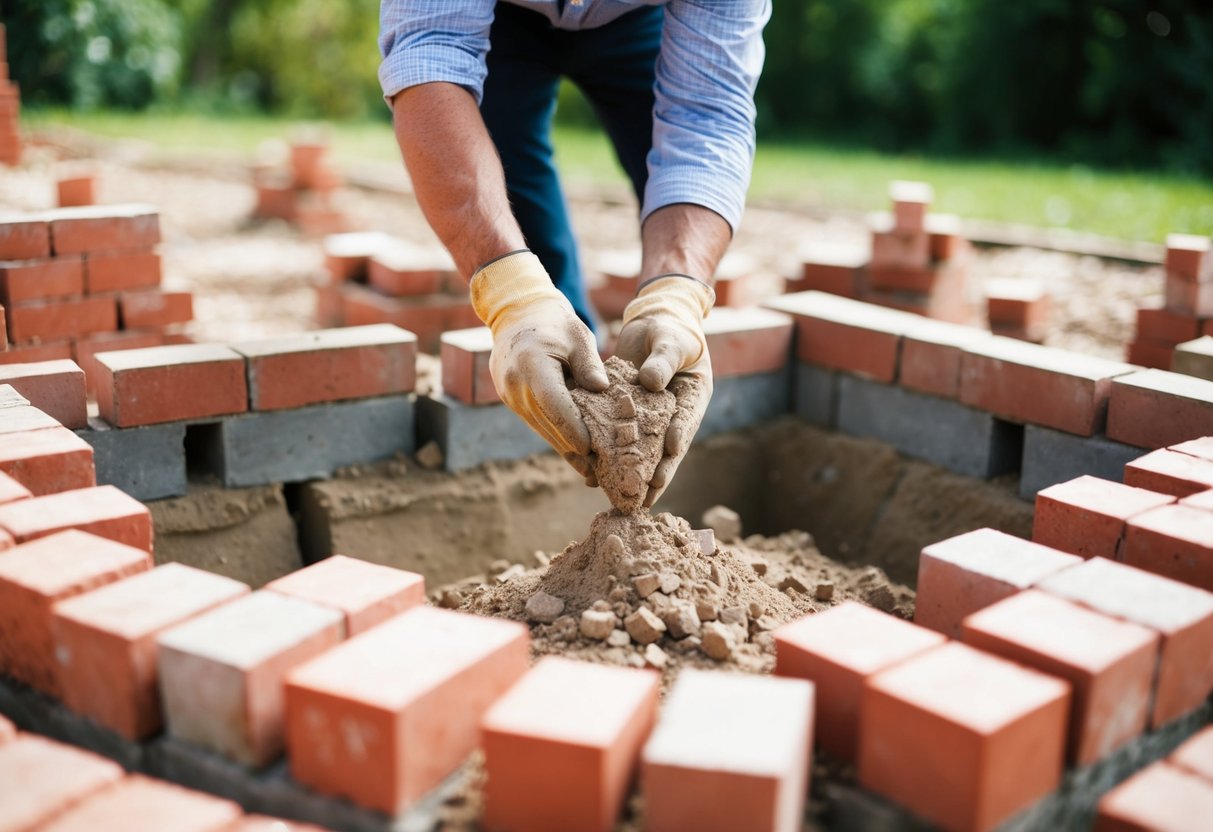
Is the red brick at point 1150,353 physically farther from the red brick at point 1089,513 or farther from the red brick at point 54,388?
the red brick at point 54,388

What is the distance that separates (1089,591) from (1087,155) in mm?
11255

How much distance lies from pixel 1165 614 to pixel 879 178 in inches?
351

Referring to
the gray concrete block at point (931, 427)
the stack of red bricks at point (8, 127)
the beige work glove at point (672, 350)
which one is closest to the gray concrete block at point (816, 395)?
the gray concrete block at point (931, 427)

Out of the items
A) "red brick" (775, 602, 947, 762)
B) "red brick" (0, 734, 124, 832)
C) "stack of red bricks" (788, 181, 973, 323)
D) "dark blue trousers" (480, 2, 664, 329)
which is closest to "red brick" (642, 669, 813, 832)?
"red brick" (775, 602, 947, 762)

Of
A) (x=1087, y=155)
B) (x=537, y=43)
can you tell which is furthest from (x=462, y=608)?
(x=1087, y=155)

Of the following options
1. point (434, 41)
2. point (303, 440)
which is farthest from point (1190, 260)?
point (303, 440)

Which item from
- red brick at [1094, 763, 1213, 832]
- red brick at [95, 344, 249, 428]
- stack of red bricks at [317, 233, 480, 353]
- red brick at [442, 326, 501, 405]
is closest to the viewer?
red brick at [1094, 763, 1213, 832]

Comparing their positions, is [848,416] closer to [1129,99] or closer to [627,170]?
[627,170]

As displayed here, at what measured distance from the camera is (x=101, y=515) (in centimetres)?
239

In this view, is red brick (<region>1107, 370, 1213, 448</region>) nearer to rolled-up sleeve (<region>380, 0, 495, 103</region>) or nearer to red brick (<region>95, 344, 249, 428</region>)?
rolled-up sleeve (<region>380, 0, 495, 103</region>)

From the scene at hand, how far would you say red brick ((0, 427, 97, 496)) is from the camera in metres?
2.57

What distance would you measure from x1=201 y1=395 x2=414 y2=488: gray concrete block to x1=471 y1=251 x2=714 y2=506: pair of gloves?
0.74m

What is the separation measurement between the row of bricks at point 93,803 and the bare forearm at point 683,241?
181 cm

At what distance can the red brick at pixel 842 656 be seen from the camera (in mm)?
2008
